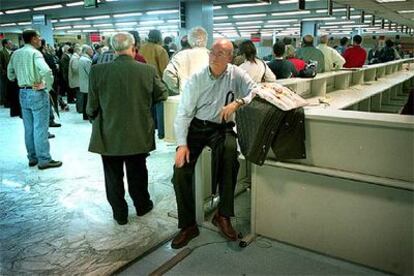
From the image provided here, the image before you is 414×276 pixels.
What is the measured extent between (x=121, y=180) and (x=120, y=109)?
549mm

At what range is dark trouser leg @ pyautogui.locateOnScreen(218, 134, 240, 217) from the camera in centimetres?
238

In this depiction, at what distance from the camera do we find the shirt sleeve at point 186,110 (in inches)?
93.7

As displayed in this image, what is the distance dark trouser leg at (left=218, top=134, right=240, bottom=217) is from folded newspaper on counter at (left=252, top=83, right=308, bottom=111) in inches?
13.8

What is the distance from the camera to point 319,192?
223cm

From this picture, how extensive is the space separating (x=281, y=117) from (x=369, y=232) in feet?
2.69

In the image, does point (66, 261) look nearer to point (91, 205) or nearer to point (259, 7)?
point (91, 205)

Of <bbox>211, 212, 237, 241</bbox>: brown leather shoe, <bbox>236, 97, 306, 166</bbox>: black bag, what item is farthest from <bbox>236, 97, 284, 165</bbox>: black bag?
<bbox>211, 212, 237, 241</bbox>: brown leather shoe

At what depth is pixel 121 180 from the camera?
9.07ft

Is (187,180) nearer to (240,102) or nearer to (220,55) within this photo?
(240,102)

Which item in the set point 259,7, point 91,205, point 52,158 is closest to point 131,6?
point 259,7

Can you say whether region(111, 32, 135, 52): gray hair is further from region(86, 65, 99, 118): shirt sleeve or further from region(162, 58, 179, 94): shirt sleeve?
region(162, 58, 179, 94): shirt sleeve

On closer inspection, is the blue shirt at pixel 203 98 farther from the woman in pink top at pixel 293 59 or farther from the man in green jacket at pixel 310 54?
the man in green jacket at pixel 310 54

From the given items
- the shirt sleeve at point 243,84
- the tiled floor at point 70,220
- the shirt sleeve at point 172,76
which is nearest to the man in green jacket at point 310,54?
the shirt sleeve at point 172,76

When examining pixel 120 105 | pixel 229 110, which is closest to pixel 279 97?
pixel 229 110
